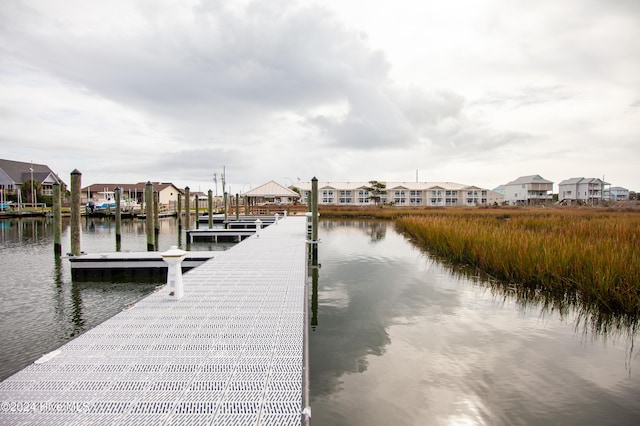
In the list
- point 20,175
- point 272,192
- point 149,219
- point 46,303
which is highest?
point 20,175

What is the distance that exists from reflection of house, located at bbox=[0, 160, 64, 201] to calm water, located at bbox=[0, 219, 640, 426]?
5454 cm

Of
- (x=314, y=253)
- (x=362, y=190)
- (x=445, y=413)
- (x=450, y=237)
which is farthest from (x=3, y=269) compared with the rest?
(x=362, y=190)

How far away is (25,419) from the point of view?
108 inches

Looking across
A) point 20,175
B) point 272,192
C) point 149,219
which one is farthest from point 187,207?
point 20,175

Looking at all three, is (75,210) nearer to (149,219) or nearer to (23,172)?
(149,219)

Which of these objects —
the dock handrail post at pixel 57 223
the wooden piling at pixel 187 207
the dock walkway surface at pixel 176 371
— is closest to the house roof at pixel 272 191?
the wooden piling at pixel 187 207

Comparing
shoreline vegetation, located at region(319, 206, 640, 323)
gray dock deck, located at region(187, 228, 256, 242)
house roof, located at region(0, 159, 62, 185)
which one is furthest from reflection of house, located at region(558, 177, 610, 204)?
house roof, located at region(0, 159, 62, 185)

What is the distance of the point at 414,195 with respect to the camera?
230 ft

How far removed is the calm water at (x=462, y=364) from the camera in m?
4.24

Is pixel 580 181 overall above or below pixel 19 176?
below

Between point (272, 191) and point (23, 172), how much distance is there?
144 ft

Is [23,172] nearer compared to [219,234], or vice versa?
[219,234]

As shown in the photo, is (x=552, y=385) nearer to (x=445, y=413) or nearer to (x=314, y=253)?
(x=445, y=413)

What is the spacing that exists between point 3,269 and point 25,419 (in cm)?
1232
